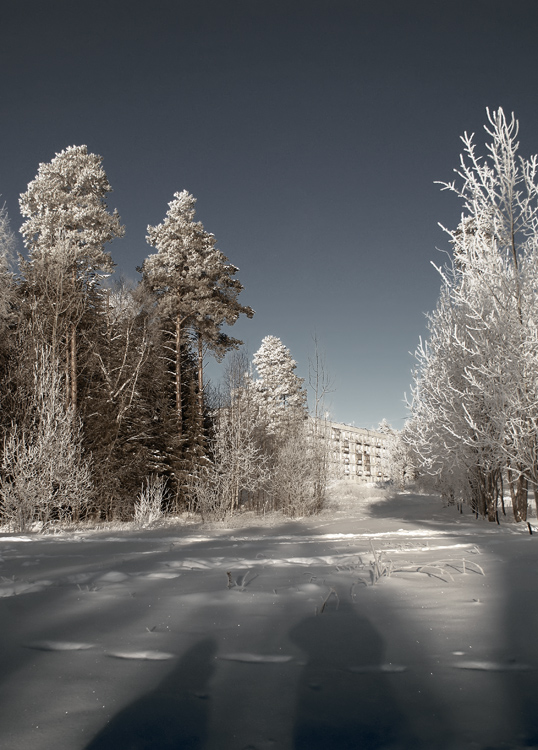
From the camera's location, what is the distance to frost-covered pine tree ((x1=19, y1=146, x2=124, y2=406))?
17438 mm

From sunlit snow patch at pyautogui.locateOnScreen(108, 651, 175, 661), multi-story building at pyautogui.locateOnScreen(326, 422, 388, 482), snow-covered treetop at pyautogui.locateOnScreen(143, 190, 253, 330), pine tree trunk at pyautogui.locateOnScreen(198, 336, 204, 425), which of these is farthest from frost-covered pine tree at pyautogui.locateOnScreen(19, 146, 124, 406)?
multi-story building at pyautogui.locateOnScreen(326, 422, 388, 482)

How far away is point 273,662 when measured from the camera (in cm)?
184

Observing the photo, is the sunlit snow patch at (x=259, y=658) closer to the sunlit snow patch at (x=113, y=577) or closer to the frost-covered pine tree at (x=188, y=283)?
the sunlit snow patch at (x=113, y=577)

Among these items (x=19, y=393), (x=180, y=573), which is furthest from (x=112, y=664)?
(x=19, y=393)

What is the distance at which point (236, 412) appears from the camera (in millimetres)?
21594

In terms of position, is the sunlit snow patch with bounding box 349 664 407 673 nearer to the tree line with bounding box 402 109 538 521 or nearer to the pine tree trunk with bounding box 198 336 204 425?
the tree line with bounding box 402 109 538 521

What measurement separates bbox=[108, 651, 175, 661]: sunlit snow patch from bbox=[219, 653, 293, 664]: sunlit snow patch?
0.22m

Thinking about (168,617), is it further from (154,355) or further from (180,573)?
(154,355)

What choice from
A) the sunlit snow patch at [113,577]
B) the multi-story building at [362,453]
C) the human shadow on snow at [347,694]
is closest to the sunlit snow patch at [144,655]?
the human shadow on snow at [347,694]

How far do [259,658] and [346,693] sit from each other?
0.42 meters

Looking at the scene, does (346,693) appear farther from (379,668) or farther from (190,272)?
(190,272)

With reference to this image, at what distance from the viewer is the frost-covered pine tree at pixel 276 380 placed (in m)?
36.5

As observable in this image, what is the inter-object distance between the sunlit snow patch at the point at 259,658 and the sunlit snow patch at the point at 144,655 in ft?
0.73

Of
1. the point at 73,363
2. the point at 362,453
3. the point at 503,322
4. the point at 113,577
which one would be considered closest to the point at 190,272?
the point at 73,363
